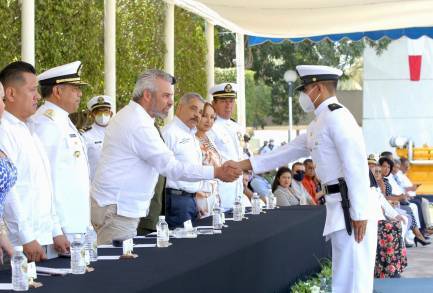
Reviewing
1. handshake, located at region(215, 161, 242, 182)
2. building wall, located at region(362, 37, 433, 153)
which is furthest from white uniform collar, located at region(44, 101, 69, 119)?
building wall, located at region(362, 37, 433, 153)

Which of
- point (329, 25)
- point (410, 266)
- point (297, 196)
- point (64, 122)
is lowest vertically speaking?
point (410, 266)

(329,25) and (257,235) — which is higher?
(329,25)

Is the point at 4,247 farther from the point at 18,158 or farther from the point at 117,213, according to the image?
the point at 117,213

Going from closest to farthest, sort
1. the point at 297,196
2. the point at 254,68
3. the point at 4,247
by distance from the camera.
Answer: the point at 4,247 → the point at 297,196 → the point at 254,68

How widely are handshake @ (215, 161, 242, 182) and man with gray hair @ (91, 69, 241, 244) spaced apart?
0.34 meters

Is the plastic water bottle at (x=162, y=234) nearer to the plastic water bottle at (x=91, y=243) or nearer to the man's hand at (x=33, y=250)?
the plastic water bottle at (x=91, y=243)

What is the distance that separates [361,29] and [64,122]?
8.77 m

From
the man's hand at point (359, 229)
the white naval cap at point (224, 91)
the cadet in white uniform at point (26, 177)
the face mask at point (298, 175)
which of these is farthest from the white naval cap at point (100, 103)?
the cadet in white uniform at point (26, 177)

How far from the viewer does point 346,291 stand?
5332 mm

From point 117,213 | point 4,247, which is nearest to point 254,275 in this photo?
point 117,213

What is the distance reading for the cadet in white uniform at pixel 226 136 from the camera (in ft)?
25.8

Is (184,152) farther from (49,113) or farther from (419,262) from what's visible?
Answer: (419,262)

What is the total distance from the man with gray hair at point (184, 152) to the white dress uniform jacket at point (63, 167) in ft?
5.33

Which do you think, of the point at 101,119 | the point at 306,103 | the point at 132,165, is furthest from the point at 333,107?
the point at 101,119
